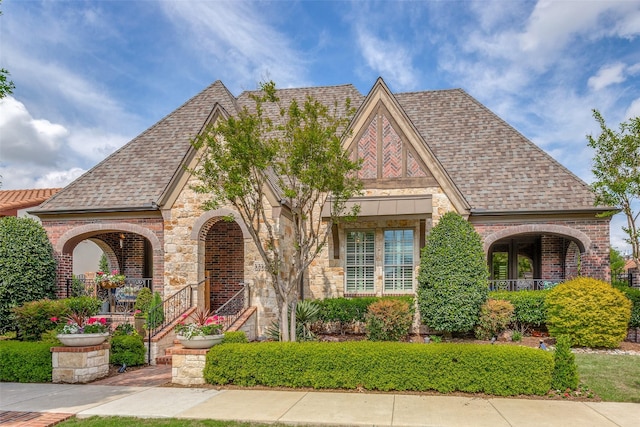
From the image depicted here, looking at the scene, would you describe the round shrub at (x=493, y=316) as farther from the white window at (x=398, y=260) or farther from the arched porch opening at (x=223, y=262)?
the arched porch opening at (x=223, y=262)

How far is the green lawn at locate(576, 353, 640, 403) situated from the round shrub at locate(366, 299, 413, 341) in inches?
163

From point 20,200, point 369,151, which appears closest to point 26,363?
point 369,151

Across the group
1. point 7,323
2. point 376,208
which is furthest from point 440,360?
point 7,323

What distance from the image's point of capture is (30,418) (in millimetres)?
7363

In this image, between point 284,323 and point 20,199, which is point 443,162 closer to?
point 284,323

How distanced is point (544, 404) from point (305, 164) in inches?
252

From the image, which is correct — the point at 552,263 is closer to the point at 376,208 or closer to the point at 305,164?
the point at 376,208

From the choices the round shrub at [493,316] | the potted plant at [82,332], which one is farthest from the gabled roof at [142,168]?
the round shrub at [493,316]

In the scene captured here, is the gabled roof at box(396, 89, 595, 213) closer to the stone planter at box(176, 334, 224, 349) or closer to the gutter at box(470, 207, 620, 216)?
the gutter at box(470, 207, 620, 216)

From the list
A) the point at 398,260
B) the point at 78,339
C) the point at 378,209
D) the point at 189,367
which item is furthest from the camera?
the point at 398,260

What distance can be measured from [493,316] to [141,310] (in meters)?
9.80

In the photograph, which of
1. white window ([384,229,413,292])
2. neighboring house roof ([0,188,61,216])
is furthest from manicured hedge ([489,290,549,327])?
neighboring house roof ([0,188,61,216])

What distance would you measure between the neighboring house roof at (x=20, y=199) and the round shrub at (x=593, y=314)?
80.5 ft

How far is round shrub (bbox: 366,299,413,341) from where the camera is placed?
12.8 m
